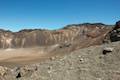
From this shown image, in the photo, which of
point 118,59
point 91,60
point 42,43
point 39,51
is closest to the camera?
point 118,59

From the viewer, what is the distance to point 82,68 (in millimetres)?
15570

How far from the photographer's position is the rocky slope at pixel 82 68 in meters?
14.4

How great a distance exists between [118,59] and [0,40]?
129 meters

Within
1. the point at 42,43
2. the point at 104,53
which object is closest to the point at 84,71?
the point at 104,53

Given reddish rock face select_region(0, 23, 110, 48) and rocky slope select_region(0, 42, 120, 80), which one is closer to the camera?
rocky slope select_region(0, 42, 120, 80)

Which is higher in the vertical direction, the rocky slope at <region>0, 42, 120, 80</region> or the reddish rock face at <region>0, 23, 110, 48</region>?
Answer: the reddish rock face at <region>0, 23, 110, 48</region>

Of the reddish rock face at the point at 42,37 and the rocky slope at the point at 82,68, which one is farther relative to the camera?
the reddish rock face at the point at 42,37

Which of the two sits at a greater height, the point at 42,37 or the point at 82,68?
the point at 42,37

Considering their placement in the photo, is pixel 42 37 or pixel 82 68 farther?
pixel 42 37

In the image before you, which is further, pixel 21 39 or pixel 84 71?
pixel 21 39

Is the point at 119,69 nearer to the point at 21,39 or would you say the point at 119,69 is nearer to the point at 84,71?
the point at 84,71

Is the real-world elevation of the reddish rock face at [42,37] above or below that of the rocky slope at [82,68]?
above

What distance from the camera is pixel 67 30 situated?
468 ft

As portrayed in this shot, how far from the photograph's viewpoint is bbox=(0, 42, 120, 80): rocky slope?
14398mm
